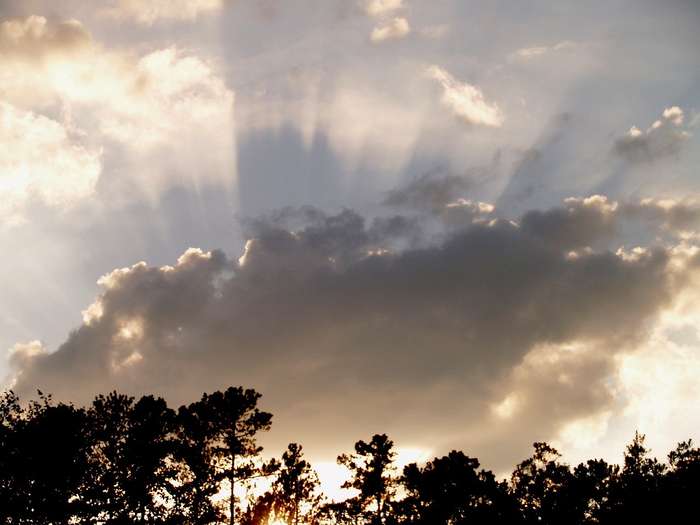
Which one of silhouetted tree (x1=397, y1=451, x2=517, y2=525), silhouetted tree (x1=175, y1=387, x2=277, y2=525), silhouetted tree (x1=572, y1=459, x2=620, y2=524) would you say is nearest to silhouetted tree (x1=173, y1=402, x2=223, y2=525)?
silhouetted tree (x1=175, y1=387, x2=277, y2=525)

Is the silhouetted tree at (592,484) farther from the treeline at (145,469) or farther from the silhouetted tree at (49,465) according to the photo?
the silhouetted tree at (49,465)

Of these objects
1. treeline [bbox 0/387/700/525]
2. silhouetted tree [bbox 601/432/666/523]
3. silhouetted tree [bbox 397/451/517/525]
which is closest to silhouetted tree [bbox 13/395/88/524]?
treeline [bbox 0/387/700/525]

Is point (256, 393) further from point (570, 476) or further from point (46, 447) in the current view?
point (570, 476)

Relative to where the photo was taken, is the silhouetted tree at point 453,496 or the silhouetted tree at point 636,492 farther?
the silhouetted tree at point 453,496

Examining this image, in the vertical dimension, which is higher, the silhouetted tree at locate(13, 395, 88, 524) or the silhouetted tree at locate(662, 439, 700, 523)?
the silhouetted tree at locate(13, 395, 88, 524)

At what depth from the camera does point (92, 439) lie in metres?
→ 44.0

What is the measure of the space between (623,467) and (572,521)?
8.20m

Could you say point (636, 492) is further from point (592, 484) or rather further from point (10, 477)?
point (10, 477)

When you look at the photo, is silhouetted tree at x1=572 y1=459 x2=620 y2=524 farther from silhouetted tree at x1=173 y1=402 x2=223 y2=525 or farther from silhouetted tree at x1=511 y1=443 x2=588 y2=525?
silhouetted tree at x1=173 y1=402 x2=223 y2=525

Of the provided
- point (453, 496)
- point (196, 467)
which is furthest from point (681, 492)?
point (196, 467)

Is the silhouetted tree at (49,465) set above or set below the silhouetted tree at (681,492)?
above

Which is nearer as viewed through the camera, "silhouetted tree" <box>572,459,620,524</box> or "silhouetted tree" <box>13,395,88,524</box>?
"silhouetted tree" <box>13,395,88,524</box>

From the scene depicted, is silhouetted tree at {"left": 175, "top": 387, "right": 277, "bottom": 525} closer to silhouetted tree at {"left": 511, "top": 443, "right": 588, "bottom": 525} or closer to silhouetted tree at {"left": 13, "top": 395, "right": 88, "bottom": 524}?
silhouetted tree at {"left": 13, "top": 395, "right": 88, "bottom": 524}

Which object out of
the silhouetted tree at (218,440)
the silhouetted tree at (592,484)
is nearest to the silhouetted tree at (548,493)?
the silhouetted tree at (592,484)
